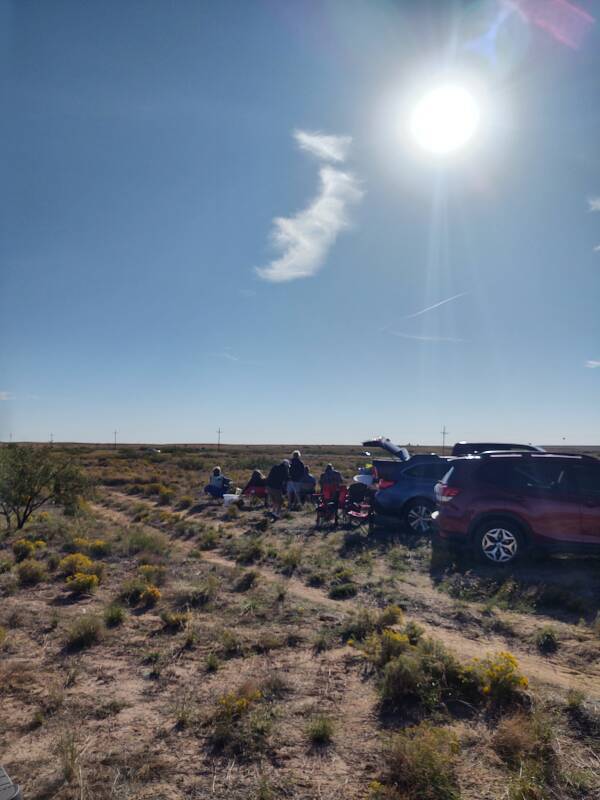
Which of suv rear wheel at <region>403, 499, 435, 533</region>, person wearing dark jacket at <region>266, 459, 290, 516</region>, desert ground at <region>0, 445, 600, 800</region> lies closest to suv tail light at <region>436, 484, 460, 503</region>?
desert ground at <region>0, 445, 600, 800</region>

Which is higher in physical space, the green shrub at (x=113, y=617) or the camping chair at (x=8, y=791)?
Answer: the camping chair at (x=8, y=791)

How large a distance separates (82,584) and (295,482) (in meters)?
9.45

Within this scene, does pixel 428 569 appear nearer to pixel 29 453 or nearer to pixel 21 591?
pixel 21 591

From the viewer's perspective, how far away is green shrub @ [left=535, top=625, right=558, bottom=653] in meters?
5.66

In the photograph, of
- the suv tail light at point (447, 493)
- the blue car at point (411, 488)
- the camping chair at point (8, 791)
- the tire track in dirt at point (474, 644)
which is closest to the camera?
the camping chair at point (8, 791)

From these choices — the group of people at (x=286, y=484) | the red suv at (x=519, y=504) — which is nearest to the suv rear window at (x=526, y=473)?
the red suv at (x=519, y=504)

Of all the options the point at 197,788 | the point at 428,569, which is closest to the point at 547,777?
the point at 197,788

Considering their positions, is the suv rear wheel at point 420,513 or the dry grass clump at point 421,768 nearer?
the dry grass clump at point 421,768

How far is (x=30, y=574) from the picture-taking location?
27.8 ft

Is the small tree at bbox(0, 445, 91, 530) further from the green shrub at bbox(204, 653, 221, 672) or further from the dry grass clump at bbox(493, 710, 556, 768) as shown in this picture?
the dry grass clump at bbox(493, 710, 556, 768)

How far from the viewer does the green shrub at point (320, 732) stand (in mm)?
3865

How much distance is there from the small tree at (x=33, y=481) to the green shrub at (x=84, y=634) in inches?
321

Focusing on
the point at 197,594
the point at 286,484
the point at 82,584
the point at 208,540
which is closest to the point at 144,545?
the point at 208,540

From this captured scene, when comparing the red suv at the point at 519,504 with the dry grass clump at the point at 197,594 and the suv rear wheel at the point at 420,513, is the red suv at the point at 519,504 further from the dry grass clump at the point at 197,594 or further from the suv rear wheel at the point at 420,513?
the dry grass clump at the point at 197,594
